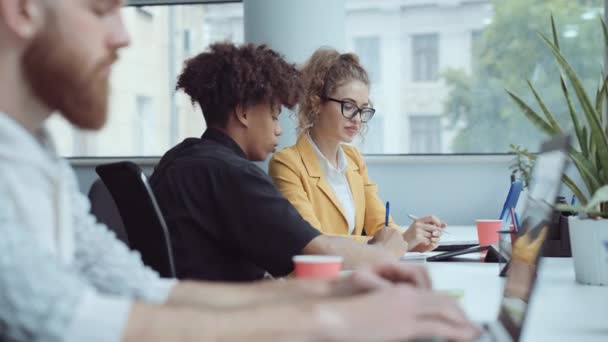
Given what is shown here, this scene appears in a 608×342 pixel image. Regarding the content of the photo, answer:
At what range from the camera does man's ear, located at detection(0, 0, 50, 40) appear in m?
0.85

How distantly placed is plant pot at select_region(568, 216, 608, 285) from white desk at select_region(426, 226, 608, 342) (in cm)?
3

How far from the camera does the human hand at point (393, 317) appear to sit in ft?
2.73

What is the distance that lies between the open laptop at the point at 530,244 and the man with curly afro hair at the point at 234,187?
2.33 feet

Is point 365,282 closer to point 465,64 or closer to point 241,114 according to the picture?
point 241,114

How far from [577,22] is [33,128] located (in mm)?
3858

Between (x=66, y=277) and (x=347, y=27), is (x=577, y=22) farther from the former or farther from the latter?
(x=66, y=277)

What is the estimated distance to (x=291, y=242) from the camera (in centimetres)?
197

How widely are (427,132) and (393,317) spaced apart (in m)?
3.63

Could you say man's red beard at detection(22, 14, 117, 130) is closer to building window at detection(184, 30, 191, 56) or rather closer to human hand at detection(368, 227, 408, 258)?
human hand at detection(368, 227, 408, 258)

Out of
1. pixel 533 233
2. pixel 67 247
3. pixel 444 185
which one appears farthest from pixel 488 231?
pixel 67 247

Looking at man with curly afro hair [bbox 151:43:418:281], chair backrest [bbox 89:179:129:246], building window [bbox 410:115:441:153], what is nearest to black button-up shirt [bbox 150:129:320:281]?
man with curly afro hair [bbox 151:43:418:281]

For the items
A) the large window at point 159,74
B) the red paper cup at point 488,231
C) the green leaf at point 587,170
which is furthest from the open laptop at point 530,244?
the large window at point 159,74

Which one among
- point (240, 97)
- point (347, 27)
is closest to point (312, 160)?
point (240, 97)

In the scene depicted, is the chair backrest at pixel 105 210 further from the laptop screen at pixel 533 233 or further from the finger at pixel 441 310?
the finger at pixel 441 310
